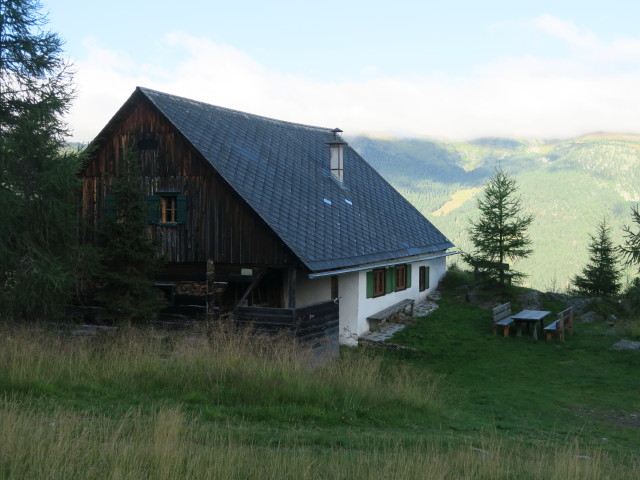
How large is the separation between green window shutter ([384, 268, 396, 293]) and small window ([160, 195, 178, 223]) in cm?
757

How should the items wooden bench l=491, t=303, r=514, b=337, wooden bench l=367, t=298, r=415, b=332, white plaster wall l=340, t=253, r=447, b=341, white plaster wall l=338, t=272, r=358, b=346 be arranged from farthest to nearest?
1. wooden bench l=491, t=303, r=514, b=337
2. wooden bench l=367, t=298, r=415, b=332
3. white plaster wall l=340, t=253, r=447, b=341
4. white plaster wall l=338, t=272, r=358, b=346

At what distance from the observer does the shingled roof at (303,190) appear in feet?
57.3

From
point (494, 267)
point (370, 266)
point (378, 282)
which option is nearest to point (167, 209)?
point (370, 266)

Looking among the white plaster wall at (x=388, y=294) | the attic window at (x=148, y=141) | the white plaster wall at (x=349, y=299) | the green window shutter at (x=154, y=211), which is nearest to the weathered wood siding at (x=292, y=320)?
the white plaster wall at (x=349, y=299)

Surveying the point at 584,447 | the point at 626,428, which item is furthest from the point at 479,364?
the point at 584,447

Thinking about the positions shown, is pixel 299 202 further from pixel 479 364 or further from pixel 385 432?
pixel 385 432

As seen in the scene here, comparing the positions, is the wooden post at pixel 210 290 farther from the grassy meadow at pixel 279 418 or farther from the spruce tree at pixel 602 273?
the spruce tree at pixel 602 273

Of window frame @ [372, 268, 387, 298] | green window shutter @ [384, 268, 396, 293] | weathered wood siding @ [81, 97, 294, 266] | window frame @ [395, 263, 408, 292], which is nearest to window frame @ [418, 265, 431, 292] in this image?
window frame @ [395, 263, 408, 292]

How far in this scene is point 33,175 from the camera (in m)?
15.2

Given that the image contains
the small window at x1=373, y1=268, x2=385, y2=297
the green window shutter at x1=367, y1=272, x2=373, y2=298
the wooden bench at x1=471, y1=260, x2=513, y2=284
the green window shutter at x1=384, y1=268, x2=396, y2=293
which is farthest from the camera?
the wooden bench at x1=471, y1=260, x2=513, y2=284

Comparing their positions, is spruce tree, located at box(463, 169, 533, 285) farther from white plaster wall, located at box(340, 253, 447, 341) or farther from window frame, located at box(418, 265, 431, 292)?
white plaster wall, located at box(340, 253, 447, 341)

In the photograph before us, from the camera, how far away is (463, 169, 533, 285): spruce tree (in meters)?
26.8

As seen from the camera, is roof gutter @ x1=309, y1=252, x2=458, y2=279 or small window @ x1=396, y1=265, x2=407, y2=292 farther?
small window @ x1=396, y1=265, x2=407, y2=292

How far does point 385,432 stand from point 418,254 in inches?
623
